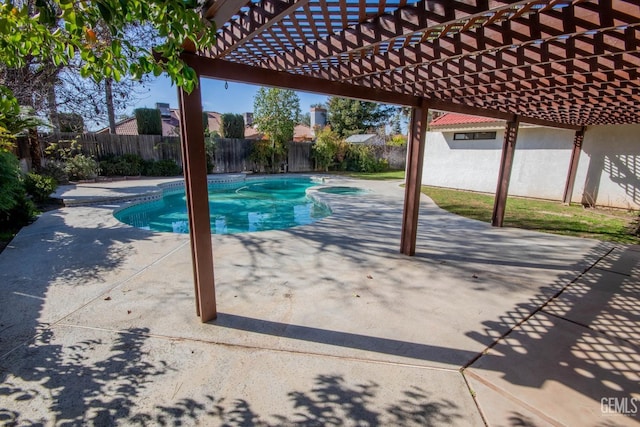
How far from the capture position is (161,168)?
15.6 meters

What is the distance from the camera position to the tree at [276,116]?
61.6 ft

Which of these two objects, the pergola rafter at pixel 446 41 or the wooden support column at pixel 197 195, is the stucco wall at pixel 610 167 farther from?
the wooden support column at pixel 197 195

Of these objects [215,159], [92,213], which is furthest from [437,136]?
[92,213]

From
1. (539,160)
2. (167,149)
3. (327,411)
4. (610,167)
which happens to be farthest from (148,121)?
(610,167)

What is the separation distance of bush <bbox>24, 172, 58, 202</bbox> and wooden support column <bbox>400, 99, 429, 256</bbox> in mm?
9781

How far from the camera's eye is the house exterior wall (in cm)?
920

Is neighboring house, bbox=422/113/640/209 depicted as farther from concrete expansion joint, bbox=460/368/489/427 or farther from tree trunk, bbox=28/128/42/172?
tree trunk, bbox=28/128/42/172

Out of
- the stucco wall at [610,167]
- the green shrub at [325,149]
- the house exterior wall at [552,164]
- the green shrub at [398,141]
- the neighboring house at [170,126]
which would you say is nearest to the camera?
the stucco wall at [610,167]

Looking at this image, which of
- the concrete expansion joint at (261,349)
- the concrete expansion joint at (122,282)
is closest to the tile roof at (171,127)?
the concrete expansion joint at (122,282)

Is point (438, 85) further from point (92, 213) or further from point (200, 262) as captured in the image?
point (92, 213)

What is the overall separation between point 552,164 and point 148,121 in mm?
19043

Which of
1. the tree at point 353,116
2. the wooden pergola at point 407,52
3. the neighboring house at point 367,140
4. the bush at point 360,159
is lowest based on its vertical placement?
the bush at point 360,159

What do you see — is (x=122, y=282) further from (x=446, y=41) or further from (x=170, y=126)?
(x=170, y=126)

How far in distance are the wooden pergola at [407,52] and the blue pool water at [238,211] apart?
18.7 feet
